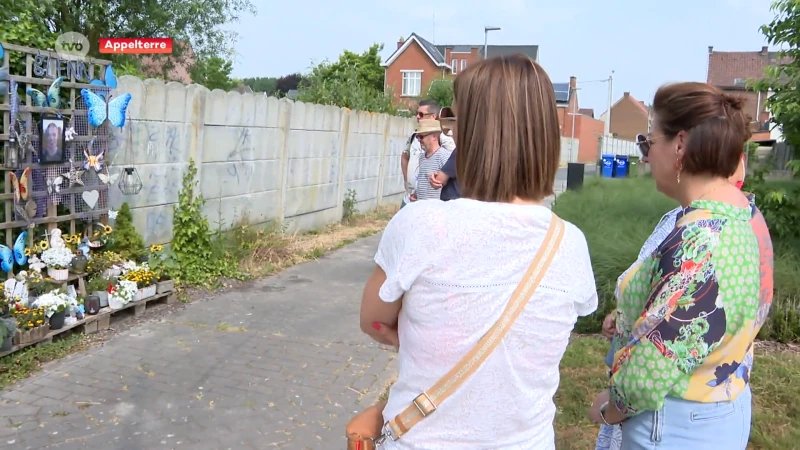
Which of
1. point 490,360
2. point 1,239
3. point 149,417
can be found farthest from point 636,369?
point 1,239

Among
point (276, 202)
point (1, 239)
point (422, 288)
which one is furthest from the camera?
point (276, 202)

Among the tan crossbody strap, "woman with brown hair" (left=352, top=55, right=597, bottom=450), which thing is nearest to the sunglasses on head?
"woman with brown hair" (left=352, top=55, right=597, bottom=450)

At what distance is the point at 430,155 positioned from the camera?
6.43 metres

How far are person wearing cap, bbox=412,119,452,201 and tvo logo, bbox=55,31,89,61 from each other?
302 cm

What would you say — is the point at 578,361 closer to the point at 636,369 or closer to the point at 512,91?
the point at 636,369

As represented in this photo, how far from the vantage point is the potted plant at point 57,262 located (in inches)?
212

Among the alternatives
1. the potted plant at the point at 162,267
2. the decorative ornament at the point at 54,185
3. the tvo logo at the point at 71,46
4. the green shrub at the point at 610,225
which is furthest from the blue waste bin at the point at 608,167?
the decorative ornament at the point at 54,185

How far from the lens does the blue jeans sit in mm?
1877

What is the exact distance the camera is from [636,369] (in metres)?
1.86

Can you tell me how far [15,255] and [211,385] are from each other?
6.46ft

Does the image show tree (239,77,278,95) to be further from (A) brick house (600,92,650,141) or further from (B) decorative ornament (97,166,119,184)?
(B) decorative ornament (97,166,119,184)

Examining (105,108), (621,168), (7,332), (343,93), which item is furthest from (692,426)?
(621,168)

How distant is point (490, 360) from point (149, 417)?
3.23 meters

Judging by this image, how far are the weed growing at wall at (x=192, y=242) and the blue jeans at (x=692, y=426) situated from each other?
5877 mm
